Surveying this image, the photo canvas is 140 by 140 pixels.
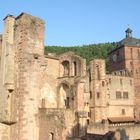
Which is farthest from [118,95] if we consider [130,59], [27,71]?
[27,71]

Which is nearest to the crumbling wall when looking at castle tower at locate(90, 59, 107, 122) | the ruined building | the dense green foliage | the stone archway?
the ruined building

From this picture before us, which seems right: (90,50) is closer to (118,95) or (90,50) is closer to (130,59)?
(130,59)

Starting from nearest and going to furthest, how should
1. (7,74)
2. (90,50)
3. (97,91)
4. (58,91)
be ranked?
1. (7,74)
2. (58,91)
3. (97,91)
4. (90,50)

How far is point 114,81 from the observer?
41281 mm

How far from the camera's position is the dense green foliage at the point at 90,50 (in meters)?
90.6

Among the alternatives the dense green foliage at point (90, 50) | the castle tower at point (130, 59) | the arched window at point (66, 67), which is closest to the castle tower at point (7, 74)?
the arched window at point (66, 67)

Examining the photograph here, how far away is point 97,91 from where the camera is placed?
3819 cm

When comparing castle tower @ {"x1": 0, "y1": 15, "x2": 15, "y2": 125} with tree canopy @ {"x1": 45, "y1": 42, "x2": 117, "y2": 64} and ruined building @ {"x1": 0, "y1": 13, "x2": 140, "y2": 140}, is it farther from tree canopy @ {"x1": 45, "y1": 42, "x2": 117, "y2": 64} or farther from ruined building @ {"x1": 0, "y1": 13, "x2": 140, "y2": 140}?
tree canopy @ {"x1": 45, "y1": 42, "x2": 117, "y2": 64}

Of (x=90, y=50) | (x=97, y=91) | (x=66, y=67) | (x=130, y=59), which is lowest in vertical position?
(x=97, y=91)

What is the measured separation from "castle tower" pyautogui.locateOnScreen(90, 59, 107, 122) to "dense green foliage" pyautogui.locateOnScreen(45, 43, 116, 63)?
160ft

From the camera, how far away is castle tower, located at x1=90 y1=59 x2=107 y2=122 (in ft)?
123

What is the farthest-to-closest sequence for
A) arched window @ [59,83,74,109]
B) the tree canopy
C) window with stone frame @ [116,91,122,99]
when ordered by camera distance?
1. the tree canopy
2. window with stone frame @ [116,91,122,99]
3. arched window @ [59,83,74,109]

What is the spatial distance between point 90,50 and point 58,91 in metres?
65.1

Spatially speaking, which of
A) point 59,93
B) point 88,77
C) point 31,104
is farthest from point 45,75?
point 31,104
